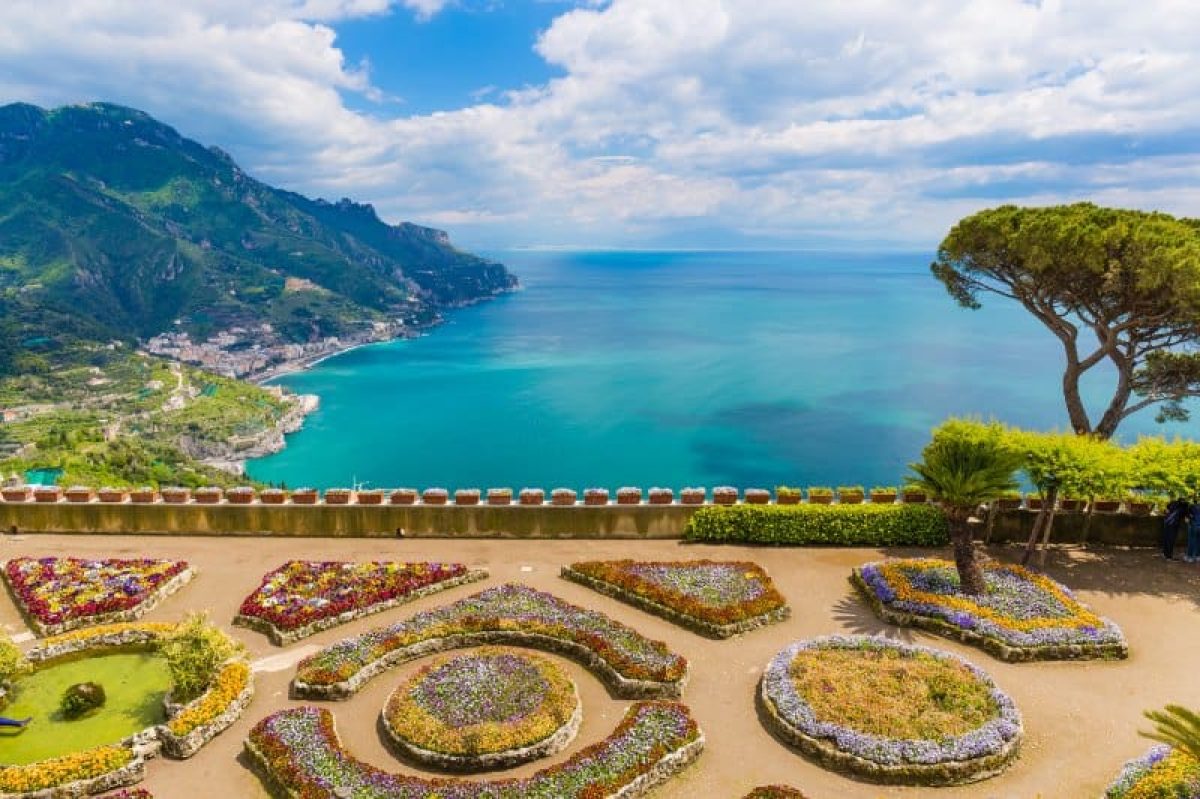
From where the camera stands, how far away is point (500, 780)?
13.9m

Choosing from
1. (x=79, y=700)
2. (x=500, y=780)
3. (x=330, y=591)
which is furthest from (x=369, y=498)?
(x=500, y=780)

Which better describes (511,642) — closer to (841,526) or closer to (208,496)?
(841,526)

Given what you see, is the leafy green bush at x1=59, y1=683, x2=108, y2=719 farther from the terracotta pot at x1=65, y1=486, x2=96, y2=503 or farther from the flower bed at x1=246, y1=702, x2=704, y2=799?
the terracotta pot at x1=65, y1=486, x2=96, y2=503

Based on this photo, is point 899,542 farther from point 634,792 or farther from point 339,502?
point 339,502

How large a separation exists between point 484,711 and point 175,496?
16.8m

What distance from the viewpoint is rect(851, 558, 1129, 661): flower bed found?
1814 centimetres

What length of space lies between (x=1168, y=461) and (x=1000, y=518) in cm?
506

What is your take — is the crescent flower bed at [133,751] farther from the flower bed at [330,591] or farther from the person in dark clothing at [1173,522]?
the person in dark clothing at [1173,522]

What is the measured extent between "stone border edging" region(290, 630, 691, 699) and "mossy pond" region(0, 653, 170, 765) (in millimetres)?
3444

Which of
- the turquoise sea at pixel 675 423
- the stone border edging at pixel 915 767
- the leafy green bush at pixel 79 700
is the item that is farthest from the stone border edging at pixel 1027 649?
the turquoise sea at pixel 675 423

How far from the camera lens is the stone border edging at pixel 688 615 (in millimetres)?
19328

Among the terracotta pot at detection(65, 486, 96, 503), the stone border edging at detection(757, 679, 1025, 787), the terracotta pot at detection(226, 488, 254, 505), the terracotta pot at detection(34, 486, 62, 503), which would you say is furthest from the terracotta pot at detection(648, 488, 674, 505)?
the terracotta pot at detection(34, 486, 62, 503)

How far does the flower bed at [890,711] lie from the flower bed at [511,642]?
2.63 metres

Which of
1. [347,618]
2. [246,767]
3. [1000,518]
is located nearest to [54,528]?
[347,618]
